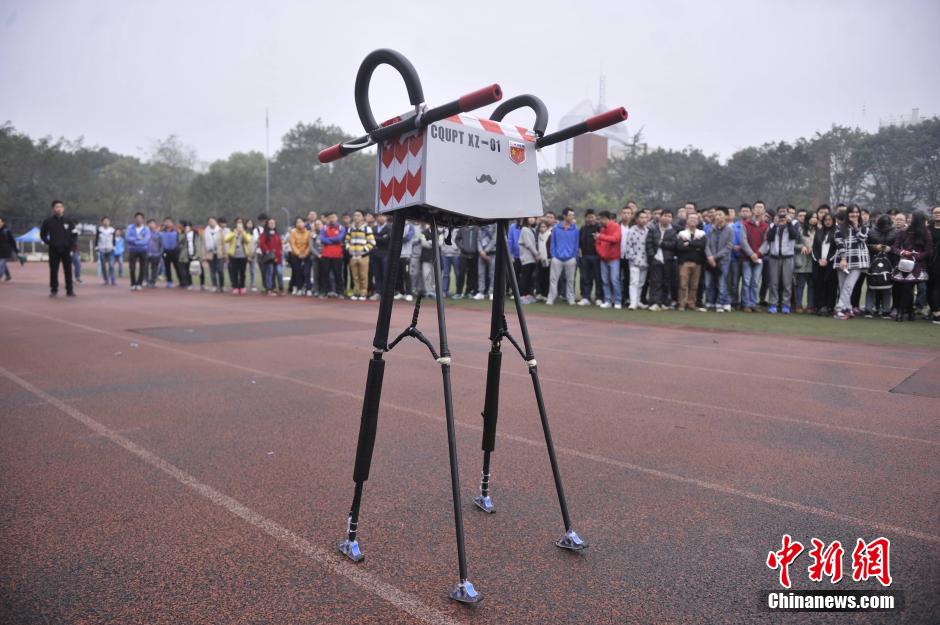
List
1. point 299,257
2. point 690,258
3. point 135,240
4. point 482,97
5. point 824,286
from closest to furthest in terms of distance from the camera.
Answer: point 482,97 → point 824,286 → point 690,258 → point 299,257 → point 135,240

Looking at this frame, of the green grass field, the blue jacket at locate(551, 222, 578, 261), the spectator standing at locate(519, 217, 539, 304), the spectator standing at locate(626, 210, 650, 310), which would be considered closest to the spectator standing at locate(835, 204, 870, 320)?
the green grass field

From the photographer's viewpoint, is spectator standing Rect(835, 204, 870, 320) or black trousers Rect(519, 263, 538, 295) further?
black trousers Rect(519, 263, 538, 295)

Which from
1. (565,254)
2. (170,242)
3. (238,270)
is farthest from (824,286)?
(170,242)

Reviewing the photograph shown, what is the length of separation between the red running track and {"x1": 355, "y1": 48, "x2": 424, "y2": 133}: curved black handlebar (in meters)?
2.02

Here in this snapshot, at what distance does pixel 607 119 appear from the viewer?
282 cm

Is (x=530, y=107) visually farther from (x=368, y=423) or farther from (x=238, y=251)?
(x=238, y=251)

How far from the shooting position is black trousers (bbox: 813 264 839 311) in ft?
42.4

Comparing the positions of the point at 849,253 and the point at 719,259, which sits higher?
the point at 849,253

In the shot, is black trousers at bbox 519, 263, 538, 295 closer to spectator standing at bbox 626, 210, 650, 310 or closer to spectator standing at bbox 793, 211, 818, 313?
spectator standing at bbox 626, 210, 650, 310

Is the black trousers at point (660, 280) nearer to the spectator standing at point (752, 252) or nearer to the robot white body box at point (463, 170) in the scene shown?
the spectator standing at point (752, 252)

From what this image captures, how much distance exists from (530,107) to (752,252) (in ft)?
37.2

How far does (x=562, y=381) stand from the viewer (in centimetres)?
702

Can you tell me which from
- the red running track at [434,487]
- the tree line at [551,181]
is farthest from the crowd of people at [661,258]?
the tree line at [551,181]

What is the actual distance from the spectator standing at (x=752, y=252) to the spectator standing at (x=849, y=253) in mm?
1384
